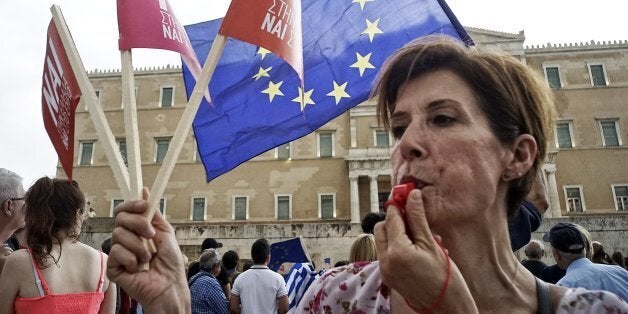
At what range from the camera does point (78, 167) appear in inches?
1116

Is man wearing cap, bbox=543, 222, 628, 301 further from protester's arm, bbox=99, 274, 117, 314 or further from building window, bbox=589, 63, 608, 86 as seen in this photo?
building window, bbox=589, 63, 608, 86

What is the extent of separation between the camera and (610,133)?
2634cm

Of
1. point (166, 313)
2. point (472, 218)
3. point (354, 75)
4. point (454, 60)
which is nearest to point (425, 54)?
point (454, 60)

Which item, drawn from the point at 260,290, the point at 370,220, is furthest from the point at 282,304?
the point at 370,220

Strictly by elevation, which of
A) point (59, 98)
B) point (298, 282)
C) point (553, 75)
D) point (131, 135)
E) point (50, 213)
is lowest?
point (298, 282)

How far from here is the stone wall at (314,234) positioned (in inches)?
628

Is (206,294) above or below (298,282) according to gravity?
below

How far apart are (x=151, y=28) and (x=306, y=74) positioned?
243cm

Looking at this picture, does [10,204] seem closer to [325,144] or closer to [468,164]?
[468,164]

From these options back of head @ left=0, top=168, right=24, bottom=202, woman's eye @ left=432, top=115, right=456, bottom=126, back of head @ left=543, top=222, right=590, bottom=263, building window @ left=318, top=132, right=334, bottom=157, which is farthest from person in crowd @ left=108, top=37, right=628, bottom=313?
building window @ left=318, top=132, right=334, bottom=157

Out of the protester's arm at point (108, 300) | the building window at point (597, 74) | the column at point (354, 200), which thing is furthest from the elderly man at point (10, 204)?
the building window at point (597, 74)

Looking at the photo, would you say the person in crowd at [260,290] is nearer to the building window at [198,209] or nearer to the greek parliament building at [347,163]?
the greek parliament building at [347,163]

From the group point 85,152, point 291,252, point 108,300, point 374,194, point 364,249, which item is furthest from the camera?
point 85,152

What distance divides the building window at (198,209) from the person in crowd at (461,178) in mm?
26668
